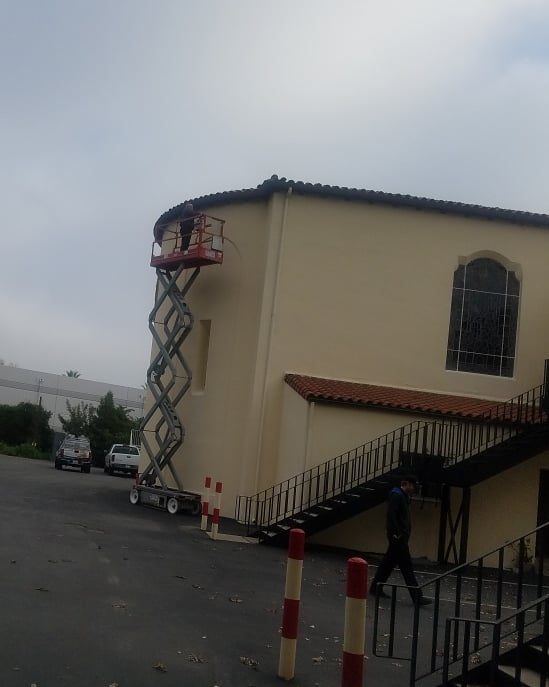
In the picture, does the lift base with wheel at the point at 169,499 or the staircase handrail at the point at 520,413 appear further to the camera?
the lift base with wheel at the point at 169,499

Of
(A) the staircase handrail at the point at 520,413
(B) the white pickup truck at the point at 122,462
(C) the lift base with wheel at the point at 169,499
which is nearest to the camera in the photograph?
(A) the staircase handrail at the point at 520,413

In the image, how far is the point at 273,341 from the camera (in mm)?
21625

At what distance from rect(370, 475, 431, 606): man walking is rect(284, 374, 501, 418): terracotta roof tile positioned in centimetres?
710

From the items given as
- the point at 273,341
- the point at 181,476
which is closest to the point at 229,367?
the point at 273,341

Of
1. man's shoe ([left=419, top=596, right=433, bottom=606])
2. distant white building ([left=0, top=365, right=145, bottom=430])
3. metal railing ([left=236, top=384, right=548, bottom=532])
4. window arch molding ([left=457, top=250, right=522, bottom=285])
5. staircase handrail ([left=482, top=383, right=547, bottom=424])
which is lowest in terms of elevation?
man's shoe ([left=419, top=596, right=433, bottom=606])

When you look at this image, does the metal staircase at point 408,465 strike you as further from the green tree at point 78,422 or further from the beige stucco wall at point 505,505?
the green tree at point 78,422

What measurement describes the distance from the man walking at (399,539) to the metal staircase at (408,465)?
18.5 feet

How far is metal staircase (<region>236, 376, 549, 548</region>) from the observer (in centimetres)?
1786

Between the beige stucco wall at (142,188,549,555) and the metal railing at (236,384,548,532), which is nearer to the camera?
the metal railing at (236,384,548,532)

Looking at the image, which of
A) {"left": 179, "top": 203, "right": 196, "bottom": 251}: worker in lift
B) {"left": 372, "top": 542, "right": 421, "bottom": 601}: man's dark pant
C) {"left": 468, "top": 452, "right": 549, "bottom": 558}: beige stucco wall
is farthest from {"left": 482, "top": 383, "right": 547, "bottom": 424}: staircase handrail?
{"left": 179, "top": 203, "right": 196, "bottom": 251}: worker in lift

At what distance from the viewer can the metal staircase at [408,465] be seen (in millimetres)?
17859

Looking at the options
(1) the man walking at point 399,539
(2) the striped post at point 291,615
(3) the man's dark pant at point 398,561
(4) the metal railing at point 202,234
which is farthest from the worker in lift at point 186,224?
(2) the striped post at point 291,615

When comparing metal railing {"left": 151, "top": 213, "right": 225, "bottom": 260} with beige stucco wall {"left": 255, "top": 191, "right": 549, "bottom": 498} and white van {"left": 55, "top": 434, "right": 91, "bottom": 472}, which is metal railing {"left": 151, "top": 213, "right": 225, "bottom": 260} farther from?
white van {"left": 55, "top": 434, "right": 91, "bottom": 472}

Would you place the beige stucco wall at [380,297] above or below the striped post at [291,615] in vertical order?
above
